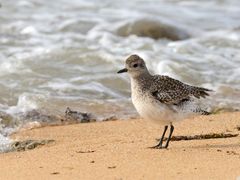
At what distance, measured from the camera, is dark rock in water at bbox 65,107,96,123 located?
27.6ft

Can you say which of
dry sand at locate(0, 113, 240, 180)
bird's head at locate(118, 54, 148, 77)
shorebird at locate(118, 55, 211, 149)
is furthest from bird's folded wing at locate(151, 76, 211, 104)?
dry sand at locate(0, 113, 240, 180)

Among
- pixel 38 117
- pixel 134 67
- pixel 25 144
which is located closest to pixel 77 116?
pixel 38 117

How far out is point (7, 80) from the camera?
32.9 feet

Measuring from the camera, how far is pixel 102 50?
12.0 meters

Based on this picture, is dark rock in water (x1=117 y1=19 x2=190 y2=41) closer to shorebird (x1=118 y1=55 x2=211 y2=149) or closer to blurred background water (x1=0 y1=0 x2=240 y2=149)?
blurred background water (x1=0 y1=0 x2=240 y2=149)

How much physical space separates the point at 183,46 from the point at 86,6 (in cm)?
426

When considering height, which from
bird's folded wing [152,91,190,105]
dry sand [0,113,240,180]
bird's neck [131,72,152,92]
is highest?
bird's neck [131,72,152,92]

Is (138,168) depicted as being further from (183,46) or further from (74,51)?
(183,46)

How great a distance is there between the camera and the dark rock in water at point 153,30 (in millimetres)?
13930

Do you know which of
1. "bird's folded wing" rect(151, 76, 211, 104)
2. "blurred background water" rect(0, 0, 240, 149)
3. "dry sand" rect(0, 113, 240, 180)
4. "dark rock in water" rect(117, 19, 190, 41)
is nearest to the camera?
"dry sand" rect(0, 113, 240, 180)

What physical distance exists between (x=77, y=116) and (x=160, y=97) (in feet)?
6.93

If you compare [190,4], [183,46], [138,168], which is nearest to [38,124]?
[138,168]

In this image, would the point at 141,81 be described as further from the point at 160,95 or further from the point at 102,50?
the point at 102,50

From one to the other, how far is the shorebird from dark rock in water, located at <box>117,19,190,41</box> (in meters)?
7.00
